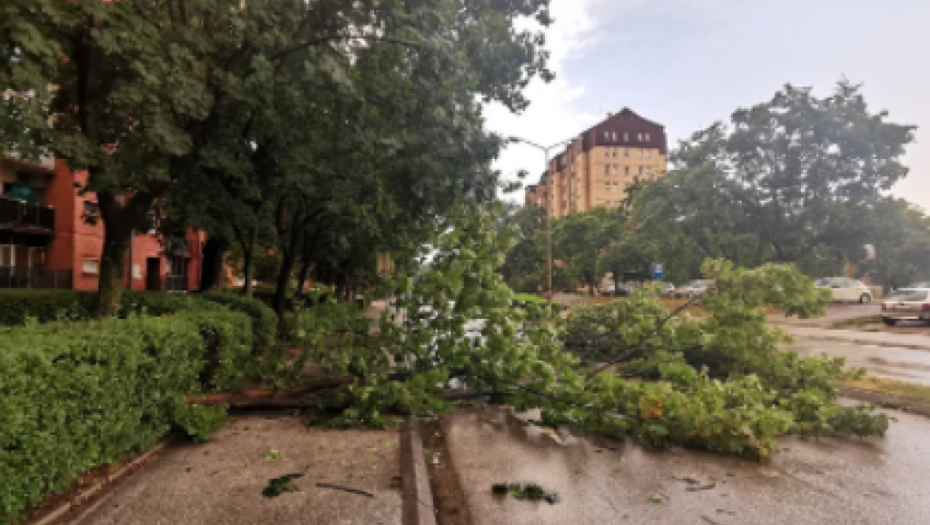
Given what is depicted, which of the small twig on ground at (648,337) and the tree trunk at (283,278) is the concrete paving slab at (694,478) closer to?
the small twig on ground at (648,337)

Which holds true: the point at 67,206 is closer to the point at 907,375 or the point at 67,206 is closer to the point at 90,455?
the point at 90,455

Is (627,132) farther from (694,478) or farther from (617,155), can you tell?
(694,478)

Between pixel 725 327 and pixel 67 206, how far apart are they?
96.9 ft

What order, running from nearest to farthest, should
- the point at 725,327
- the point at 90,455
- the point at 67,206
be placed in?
the point at 90,455, the point at 725,327, the point at 67,206

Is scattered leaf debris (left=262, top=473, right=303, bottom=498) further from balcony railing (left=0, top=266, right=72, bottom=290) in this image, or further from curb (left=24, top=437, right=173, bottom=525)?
balcony railing (left=0, top=266, right=72, bottom=290)

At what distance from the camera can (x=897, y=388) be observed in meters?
8.59

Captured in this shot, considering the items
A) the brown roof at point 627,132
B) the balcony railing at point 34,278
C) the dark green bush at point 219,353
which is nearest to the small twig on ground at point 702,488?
the dark green bush at point 219,353

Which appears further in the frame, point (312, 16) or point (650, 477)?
point (312, 16)

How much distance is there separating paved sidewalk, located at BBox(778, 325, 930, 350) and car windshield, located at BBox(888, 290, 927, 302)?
296 centimetres

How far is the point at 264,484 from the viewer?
438cm

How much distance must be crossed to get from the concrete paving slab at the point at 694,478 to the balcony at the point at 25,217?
25.5 meters

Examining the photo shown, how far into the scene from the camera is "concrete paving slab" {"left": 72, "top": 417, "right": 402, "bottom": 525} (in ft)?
12.3

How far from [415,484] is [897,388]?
8327 millimetres

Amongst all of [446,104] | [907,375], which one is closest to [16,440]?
[446,104]
